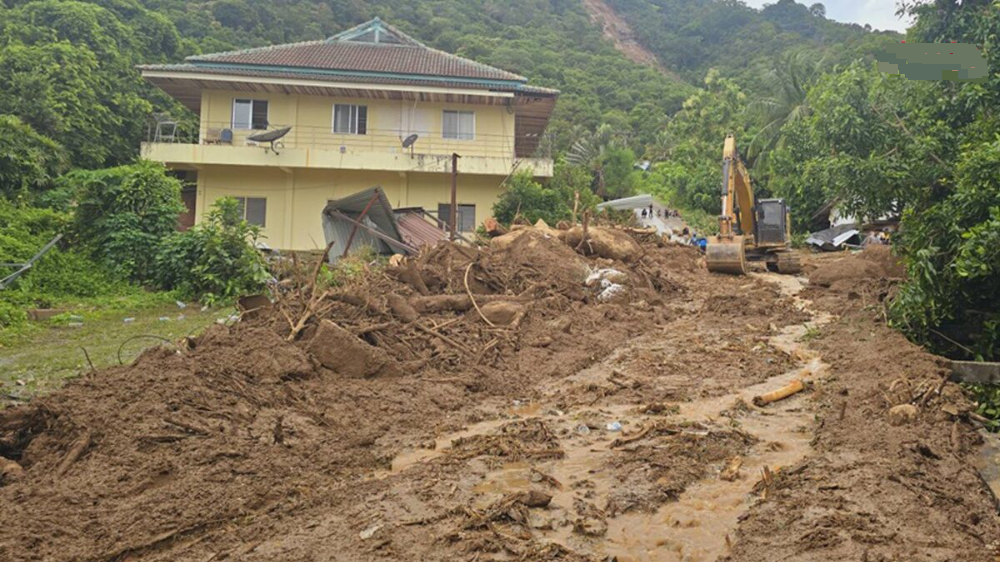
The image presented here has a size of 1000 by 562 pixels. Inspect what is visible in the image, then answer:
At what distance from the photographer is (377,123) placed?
77.1 ft

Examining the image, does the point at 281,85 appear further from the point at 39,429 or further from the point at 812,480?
the point at 812,480

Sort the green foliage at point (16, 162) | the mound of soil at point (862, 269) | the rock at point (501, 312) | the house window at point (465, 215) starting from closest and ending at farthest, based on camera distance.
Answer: the rock at point (501, 312), the mound of soil at point (862, 269), the green foliage at point (16, 162), the house window at point (465, 215)

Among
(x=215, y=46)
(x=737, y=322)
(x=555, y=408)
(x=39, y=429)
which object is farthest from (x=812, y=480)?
(x=215, y=46)

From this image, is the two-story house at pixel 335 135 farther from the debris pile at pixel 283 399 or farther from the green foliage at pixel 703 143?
the green foliage at pixel 703 143

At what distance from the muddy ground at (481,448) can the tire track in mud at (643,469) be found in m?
Answer: 0.02

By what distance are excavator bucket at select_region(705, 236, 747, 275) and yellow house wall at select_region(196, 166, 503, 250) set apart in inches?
380

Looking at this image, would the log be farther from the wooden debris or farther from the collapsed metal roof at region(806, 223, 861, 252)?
the collapsed metal roof at region(806, 223, 861, 252)

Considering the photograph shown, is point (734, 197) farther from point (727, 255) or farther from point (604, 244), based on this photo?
point (604, 244)

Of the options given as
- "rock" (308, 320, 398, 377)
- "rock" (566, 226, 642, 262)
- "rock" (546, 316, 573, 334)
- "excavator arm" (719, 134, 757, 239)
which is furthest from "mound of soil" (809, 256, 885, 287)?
"rock" (308, 320, 398, 377)

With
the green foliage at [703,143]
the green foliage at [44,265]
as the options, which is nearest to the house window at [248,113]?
the green foliage at [44,265]

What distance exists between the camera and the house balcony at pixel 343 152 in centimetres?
2178

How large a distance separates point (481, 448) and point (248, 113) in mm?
20459

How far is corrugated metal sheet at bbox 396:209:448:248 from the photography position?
668 inches

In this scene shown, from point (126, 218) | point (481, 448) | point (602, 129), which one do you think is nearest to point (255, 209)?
point (126, 218)
